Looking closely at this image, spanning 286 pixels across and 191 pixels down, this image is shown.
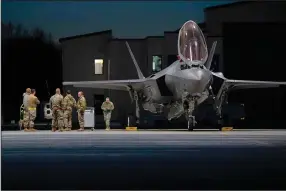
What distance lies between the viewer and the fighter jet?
16.5 m

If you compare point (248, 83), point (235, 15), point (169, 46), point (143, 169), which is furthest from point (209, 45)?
point (143, 169)

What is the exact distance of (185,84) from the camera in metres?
18.2

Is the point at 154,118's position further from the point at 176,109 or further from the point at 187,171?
the point at 187,171

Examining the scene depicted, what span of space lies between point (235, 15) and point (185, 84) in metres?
10.6

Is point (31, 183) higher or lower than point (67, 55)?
lower

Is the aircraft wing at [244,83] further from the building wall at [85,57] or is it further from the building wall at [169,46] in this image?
the building wall at [85,57]

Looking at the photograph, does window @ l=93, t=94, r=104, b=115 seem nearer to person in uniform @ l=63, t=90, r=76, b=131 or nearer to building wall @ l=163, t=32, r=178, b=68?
building wall @ l=163, t=32, r=178, b=68

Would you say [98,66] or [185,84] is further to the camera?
[98,66]

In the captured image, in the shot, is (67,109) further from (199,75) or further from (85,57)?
(85,57)

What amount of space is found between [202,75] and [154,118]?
1007 cm

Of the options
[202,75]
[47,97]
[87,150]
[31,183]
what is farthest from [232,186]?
[47,97]

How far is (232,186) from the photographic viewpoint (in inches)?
215

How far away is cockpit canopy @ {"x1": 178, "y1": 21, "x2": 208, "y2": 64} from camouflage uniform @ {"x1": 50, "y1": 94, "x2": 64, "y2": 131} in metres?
4.17

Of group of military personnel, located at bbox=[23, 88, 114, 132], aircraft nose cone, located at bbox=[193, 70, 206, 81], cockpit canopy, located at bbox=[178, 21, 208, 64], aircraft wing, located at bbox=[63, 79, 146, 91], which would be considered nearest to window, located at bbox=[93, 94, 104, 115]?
aircraft wing, located at bbox=[63, 79, 146, 91]
